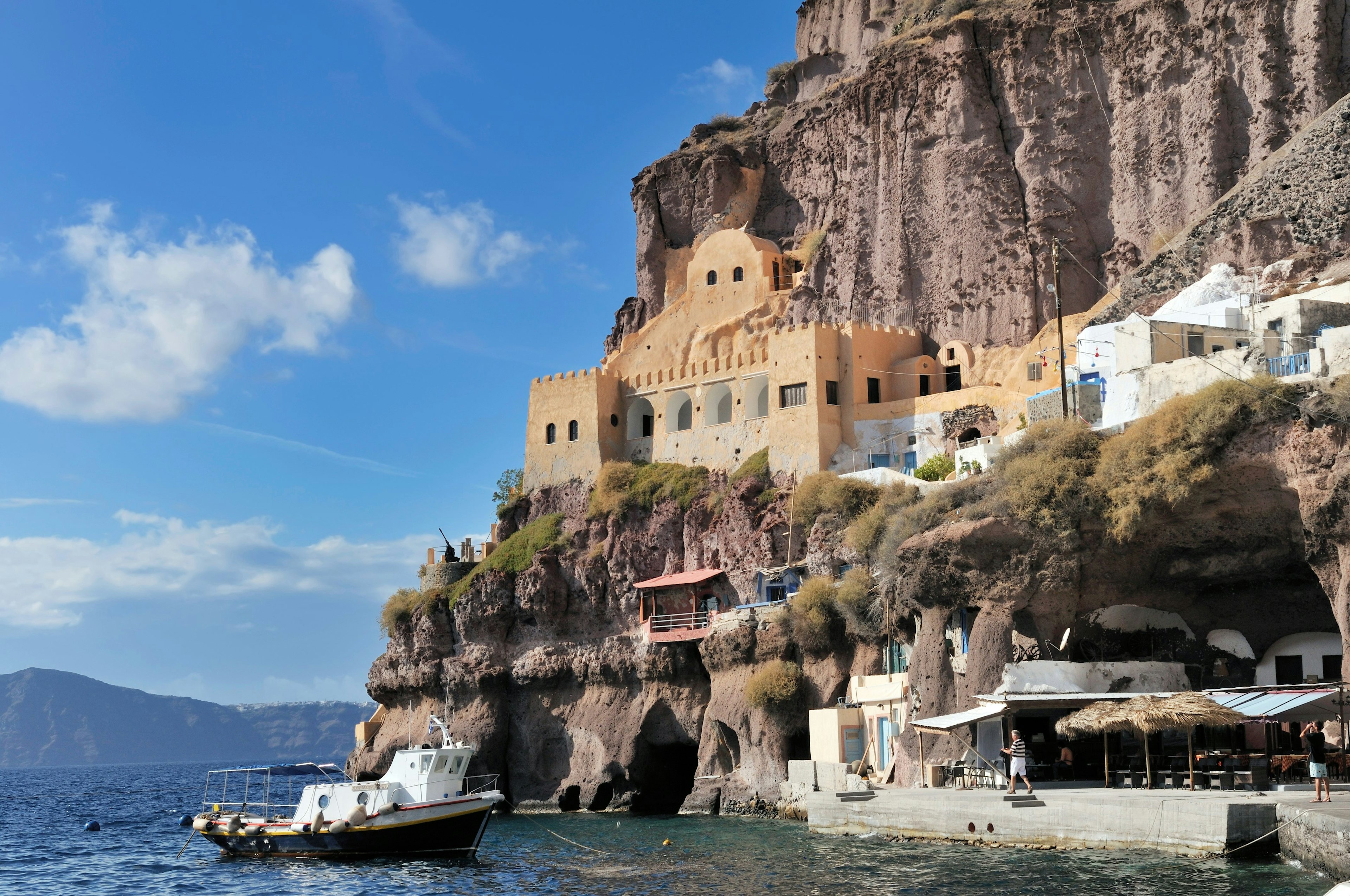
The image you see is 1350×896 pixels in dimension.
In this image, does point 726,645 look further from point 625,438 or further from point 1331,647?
point 1331,647

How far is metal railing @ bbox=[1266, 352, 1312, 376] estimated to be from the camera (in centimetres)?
3866

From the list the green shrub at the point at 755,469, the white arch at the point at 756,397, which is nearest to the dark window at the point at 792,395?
the green shrub at the point at 755,469

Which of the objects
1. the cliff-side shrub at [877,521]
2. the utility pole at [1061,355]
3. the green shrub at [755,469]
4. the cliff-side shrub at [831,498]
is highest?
the utility pole at [1061,355]

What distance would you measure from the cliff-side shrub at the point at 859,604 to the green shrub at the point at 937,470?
5.88m

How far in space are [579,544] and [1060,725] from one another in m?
31.4

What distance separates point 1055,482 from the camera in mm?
39094

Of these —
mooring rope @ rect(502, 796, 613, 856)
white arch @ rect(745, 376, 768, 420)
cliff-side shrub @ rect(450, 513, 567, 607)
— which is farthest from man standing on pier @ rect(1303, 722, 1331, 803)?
cliff-side shrub @ rect(450, 513, 567, 607)

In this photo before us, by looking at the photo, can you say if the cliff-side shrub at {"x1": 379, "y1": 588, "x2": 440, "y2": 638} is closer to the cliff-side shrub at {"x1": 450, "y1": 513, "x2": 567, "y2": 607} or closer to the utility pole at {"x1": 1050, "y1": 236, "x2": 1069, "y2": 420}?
the cliff-side shrub at {"x1": 450, "y1": 513, "x2": 567, "y2": 607}

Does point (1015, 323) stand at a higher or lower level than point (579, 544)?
higher

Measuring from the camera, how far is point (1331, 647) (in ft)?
129

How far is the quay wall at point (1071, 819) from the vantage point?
1051 inches

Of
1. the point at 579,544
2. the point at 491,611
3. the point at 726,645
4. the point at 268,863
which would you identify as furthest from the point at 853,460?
the point at 268,863

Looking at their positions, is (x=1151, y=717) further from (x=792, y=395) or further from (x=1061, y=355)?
(x=792, y=395)

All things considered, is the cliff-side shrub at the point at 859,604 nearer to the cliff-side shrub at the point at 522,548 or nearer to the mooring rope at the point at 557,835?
the mooring rope at the point at 557,835
